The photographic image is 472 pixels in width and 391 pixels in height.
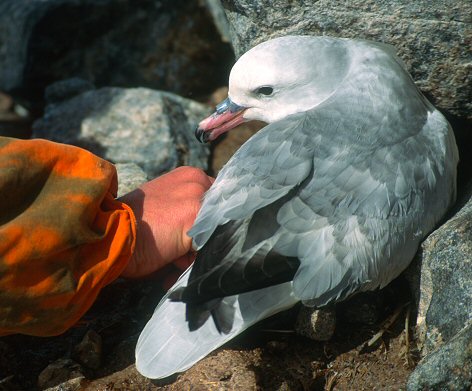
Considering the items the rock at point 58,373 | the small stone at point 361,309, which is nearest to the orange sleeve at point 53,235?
the rock at point 58,373

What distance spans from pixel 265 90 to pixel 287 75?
98mm

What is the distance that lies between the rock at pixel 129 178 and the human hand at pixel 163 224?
0.32 meters

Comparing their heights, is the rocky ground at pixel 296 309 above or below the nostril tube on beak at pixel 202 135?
below

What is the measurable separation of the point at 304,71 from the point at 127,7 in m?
2.05

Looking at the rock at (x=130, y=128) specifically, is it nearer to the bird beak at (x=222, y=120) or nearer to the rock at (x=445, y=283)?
the bird beak at (x=222, y=120)

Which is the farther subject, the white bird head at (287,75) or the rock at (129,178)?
the rock at (129,178)

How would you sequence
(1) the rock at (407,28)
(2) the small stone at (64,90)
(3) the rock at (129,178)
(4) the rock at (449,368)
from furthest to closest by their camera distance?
(2) the small stone at (64,90) < (3) the rock at (129,178) < (1) the rock at (407,28) < (4) the rock at (449,368)

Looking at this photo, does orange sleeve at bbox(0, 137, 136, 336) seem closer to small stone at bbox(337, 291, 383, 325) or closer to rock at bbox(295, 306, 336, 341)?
rock at bbox(295, 306, 336, 341)

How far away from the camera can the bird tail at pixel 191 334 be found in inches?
91.7

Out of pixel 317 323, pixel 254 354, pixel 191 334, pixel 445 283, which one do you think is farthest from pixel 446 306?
pixel 191 334

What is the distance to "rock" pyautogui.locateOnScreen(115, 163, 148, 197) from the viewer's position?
10.2 ft

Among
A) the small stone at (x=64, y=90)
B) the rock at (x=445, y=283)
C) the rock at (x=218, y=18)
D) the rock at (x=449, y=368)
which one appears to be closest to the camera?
the rock at (x=449, y=368)

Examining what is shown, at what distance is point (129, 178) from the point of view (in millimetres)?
3168

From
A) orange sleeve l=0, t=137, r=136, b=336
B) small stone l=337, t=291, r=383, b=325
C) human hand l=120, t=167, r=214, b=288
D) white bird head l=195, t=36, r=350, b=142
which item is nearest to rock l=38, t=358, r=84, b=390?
orange sleeve l=0, t=137, r=136, b=336
